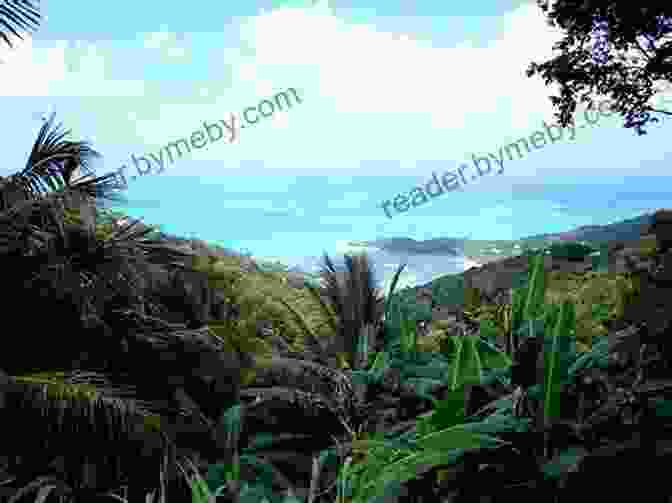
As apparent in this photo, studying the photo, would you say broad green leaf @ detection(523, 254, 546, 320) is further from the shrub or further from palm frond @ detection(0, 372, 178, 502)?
the shrub

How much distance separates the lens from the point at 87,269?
16.0 ft

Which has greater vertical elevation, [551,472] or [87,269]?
[87,269]

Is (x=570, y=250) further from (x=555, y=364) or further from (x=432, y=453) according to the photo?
(x=432, y=453)

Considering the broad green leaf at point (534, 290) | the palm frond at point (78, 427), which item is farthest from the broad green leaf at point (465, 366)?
the palm frond at point (78, 427)

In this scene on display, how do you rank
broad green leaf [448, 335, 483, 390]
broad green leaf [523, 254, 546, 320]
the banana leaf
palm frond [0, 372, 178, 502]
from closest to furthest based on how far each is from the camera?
the banana leaf < broad green leaf [448, 335, 483, 390] < broad green leaf [523, 254, 546, 320] < palm frond [0, 372, 178, 502]

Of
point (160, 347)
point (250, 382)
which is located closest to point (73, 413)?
point (160, 347)

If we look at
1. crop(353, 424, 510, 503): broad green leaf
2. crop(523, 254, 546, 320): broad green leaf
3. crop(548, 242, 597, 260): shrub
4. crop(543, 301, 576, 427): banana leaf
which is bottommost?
crop(353, 424, 510, 503): broad green leaf

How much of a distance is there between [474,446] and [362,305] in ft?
12.7

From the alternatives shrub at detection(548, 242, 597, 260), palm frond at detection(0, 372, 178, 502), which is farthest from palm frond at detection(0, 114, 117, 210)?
shrub at detection(548, 242, 597, 260)

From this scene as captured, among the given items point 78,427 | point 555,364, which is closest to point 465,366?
point 555,364

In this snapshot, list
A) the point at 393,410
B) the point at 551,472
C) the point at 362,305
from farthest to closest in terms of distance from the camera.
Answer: the point at 362,305, the point at 393,410, the point at 551,472

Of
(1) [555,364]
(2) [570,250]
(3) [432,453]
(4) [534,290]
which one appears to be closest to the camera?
(3) [432,453]

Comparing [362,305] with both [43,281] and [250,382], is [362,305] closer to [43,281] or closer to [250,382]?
[250,382]

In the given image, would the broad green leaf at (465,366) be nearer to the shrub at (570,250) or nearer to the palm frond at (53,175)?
the palm frond at (53,175)
